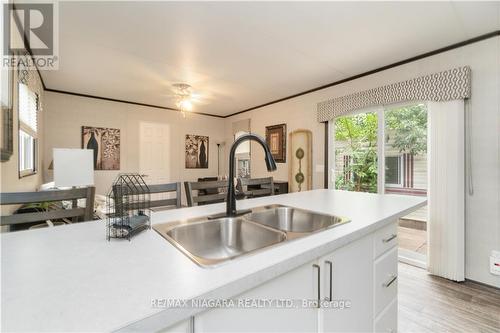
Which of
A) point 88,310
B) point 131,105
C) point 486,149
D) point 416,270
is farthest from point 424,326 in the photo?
point 131,105

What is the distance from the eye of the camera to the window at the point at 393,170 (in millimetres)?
2867

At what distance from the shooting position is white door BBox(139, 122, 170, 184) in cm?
480

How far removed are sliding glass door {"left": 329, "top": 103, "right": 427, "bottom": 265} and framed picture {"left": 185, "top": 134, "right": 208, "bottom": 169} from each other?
3343 millimetres

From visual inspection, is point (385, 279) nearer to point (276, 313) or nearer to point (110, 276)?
point (276, 313)

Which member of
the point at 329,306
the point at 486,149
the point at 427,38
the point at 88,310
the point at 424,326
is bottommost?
the point at 424,326

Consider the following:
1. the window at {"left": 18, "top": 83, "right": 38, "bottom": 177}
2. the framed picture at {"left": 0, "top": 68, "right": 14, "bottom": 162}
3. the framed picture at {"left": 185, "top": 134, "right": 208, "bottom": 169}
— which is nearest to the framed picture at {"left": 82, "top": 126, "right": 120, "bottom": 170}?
the window at {"left": 18, "top": 83, "right": 38, "bottom": 177}

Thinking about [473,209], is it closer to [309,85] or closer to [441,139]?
[441,139]

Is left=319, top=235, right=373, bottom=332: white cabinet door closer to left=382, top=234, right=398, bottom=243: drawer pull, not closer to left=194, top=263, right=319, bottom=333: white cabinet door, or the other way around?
left=194, top=263, right=319, bottom=333: white cabinet door

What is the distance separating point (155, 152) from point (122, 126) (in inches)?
32.1

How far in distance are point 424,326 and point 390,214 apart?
1.20m

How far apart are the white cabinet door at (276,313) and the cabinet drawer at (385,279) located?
0.55 m

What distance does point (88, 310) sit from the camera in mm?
421
